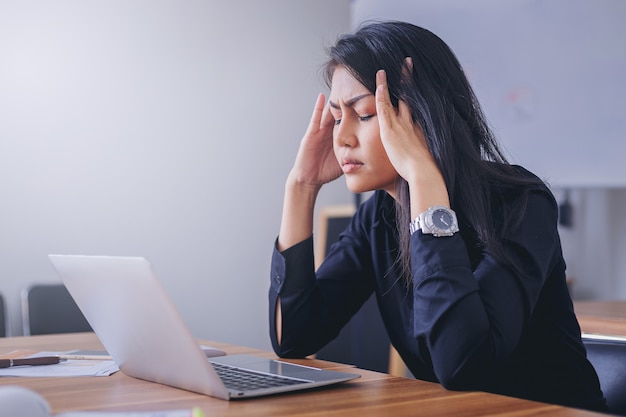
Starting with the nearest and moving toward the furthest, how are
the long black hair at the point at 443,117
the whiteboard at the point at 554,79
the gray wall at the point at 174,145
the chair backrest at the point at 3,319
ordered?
1. the long black hair at the point at 443,117
2. the whiteboard at the point at 554,79
3. the chair backrest at the point at 3,319
4. the gray wall at the point at 174,145

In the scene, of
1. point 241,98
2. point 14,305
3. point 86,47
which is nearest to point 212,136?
point 241,98

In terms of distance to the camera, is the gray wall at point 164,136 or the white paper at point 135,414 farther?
the gray wall at point 164,136

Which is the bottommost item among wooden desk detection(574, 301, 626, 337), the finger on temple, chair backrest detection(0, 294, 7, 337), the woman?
chair backrest detection(0, 294, 7, 337)

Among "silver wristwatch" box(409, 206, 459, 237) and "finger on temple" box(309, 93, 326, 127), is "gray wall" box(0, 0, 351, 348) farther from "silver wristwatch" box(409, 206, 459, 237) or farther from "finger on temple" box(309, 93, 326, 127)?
"silver wristwatch" box(409, 206, 459, 237)

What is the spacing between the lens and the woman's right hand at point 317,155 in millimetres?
1581

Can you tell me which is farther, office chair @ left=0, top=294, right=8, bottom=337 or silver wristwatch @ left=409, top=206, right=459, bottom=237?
office chair @ left=0, top=294, right=8, bottom=337

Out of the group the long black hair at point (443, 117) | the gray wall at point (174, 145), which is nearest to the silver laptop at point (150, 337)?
the long black hair at point (443, 117)

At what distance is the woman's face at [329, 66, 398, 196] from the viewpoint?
138 centimetres

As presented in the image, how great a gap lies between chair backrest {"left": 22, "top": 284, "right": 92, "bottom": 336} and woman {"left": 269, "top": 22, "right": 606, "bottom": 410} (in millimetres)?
1462

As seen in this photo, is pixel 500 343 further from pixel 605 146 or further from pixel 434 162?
pixel 605 146

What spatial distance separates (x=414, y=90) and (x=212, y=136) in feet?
7.10

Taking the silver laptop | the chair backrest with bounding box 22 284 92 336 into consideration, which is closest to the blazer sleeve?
the silver laptop

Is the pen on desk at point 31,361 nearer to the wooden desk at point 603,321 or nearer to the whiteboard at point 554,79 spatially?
the wooden desk at point 603,321

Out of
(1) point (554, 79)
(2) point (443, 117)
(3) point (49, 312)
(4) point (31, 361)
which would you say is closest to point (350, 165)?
(2) point (443, 117)
